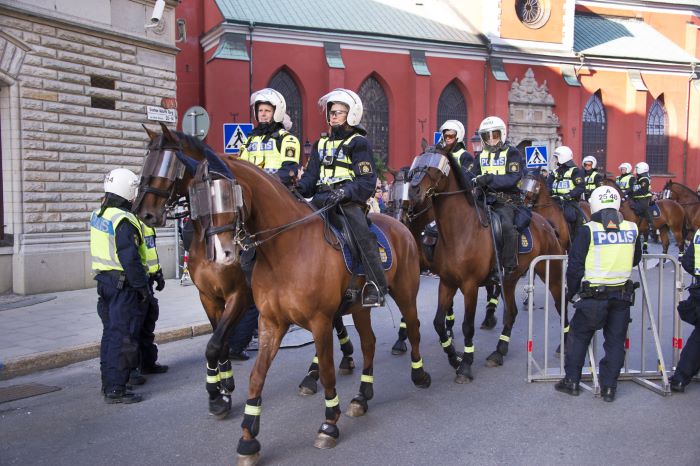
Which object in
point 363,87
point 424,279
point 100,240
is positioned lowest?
point 424,279

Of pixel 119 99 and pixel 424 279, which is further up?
pixel 119 99

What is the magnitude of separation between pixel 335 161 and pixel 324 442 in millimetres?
2444

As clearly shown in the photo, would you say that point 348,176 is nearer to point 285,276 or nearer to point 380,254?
point 380,254

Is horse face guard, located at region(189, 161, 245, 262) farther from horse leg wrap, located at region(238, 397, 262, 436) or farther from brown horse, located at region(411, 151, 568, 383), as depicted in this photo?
brown horse, located at region(411, 151, 568, 383)

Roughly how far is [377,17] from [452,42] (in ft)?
12.5

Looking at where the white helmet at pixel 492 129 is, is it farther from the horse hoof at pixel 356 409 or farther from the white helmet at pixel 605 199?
the horse hoof at pixel 356 409

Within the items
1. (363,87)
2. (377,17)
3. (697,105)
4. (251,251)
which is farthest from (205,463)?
(697,105)

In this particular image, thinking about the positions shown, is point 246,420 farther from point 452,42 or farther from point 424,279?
point 452,42

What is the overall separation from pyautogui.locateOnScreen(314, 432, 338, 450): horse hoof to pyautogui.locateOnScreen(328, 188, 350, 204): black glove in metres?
1.92

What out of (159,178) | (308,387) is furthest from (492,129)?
(159,178)

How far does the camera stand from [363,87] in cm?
2819

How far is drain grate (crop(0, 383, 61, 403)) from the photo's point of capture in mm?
6378

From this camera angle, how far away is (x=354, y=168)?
18.2ft

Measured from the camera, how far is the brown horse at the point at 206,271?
4414 millimetres
